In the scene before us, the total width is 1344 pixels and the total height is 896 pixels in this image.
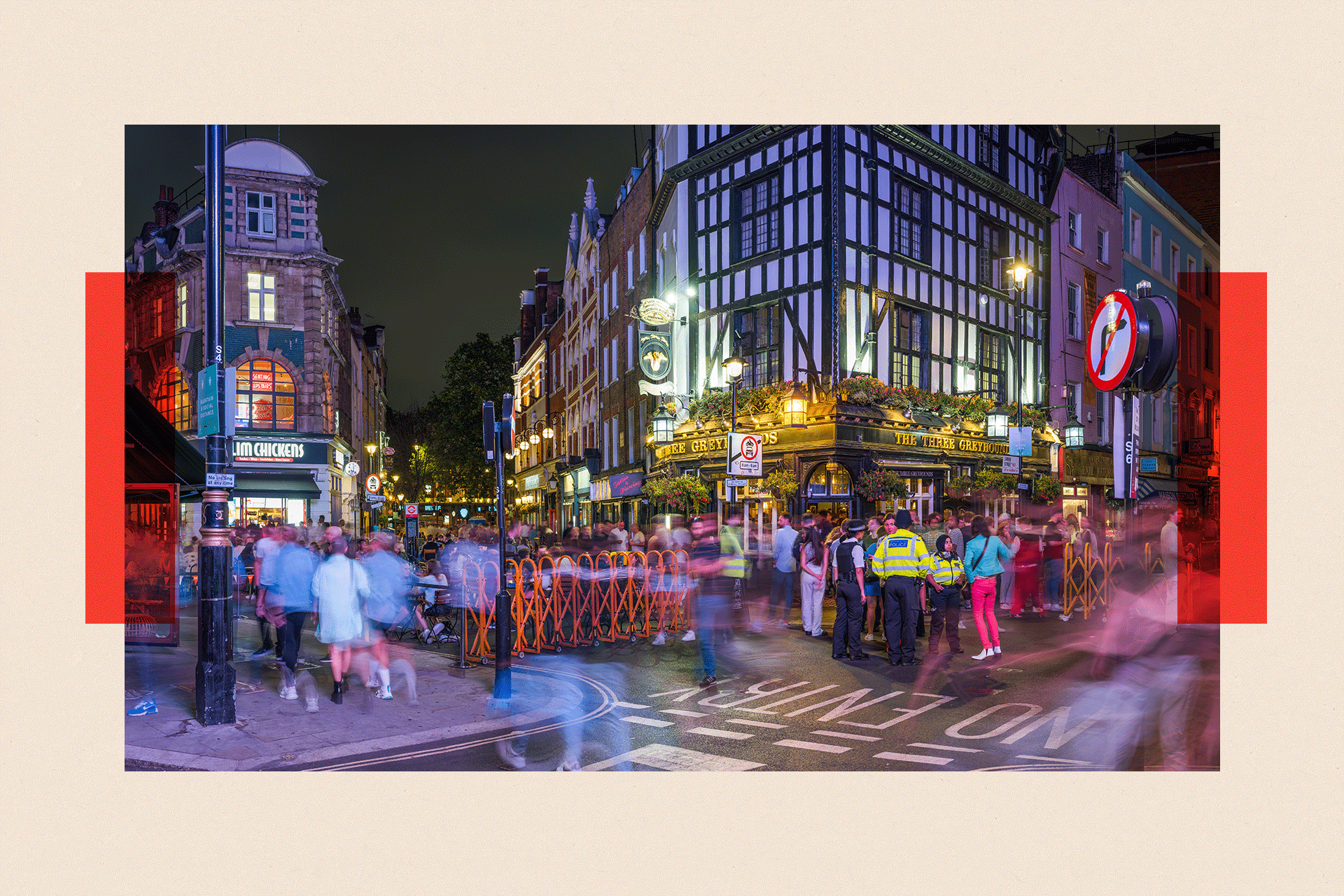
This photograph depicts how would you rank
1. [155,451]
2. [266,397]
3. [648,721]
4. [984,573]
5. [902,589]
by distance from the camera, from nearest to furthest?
[648,721] < [902,589] < [984,573] < [155,451] < [266,397]

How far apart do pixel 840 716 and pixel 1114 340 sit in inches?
177

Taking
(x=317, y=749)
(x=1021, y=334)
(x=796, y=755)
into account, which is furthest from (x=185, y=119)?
(x=1021, y=334)

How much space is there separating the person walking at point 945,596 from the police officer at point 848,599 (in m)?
0.91

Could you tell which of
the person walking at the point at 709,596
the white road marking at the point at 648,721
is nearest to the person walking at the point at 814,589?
the person walking at the point at 709,596

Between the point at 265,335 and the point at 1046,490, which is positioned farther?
the point at 265,335

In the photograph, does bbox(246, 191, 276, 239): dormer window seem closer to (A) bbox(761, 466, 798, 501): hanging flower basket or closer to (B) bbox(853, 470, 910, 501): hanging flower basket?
(A) bbox(761, 466, 798, 501): hanging flower basket

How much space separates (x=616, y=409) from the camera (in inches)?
1428

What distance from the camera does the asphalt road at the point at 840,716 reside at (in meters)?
7.24

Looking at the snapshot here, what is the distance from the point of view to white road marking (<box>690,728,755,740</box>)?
26.3 feet

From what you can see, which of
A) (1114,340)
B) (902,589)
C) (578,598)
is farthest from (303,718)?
(1114,340)

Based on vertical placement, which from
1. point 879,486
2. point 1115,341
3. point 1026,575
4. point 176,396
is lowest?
point 1026,575

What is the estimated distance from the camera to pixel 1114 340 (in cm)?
903

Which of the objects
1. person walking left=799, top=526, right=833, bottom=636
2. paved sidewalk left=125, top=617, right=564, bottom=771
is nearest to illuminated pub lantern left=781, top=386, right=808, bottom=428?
person walking left=799, top=526, right=833, bottom=636

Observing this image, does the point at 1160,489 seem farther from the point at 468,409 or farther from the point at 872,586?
the point at 468,409
